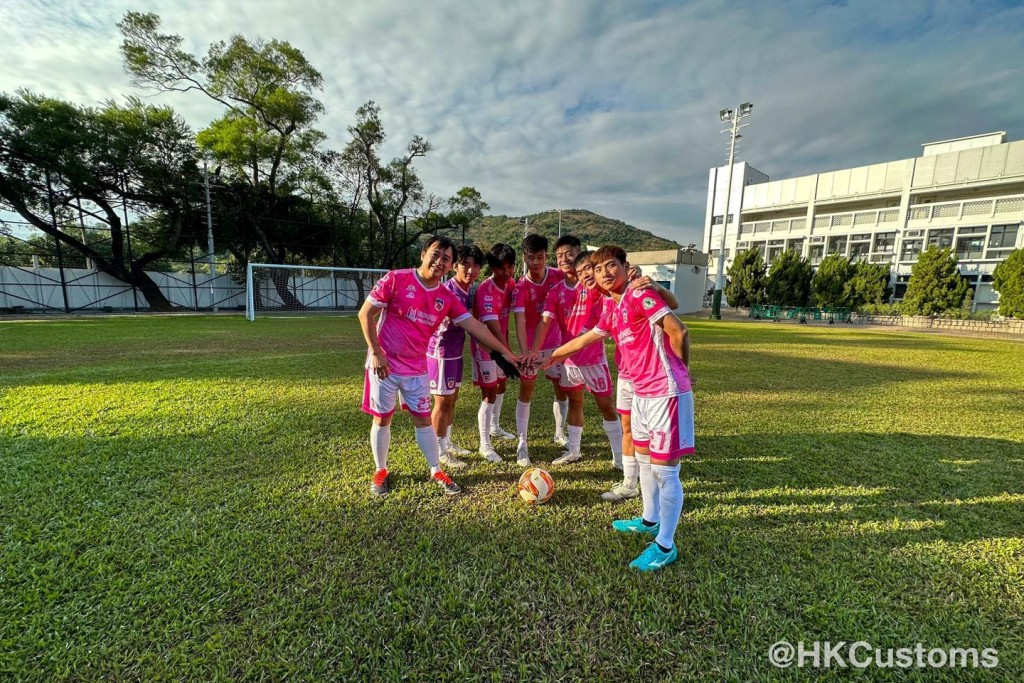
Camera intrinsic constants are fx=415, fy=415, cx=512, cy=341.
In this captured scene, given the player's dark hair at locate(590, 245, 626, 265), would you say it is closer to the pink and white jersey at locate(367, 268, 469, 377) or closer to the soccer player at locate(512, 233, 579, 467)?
the soccer player at locate(512, 233, 579, 467)

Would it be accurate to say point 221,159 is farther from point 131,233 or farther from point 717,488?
point 717,488

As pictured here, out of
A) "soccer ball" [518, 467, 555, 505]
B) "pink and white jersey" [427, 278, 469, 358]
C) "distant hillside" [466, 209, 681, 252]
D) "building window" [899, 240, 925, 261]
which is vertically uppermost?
"distant hillside" [466, 209, 681, 252]

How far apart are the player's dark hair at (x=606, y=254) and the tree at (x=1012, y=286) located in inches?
1155

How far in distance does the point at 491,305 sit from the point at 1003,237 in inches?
1658

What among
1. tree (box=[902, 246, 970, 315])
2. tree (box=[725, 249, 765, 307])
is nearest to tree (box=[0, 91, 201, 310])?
tree (box=[725, 249, 765, 307])

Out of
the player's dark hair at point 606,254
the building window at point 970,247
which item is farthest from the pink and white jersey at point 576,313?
the building window at point 970,247

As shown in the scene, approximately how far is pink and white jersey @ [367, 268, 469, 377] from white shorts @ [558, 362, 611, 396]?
1.35m

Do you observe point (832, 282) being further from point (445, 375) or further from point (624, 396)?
point (445, 375)

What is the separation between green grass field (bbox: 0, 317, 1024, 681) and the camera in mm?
1818

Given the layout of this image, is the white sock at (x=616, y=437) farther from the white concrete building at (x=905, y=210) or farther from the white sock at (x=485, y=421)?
the white concrete building at (x=905, y=210)

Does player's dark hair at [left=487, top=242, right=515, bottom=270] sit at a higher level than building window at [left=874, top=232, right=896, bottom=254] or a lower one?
lower

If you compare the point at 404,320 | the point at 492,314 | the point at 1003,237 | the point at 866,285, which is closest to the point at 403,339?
the point at 404,320

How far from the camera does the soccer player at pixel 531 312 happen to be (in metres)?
3.89

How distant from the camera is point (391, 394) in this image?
3.15 m
